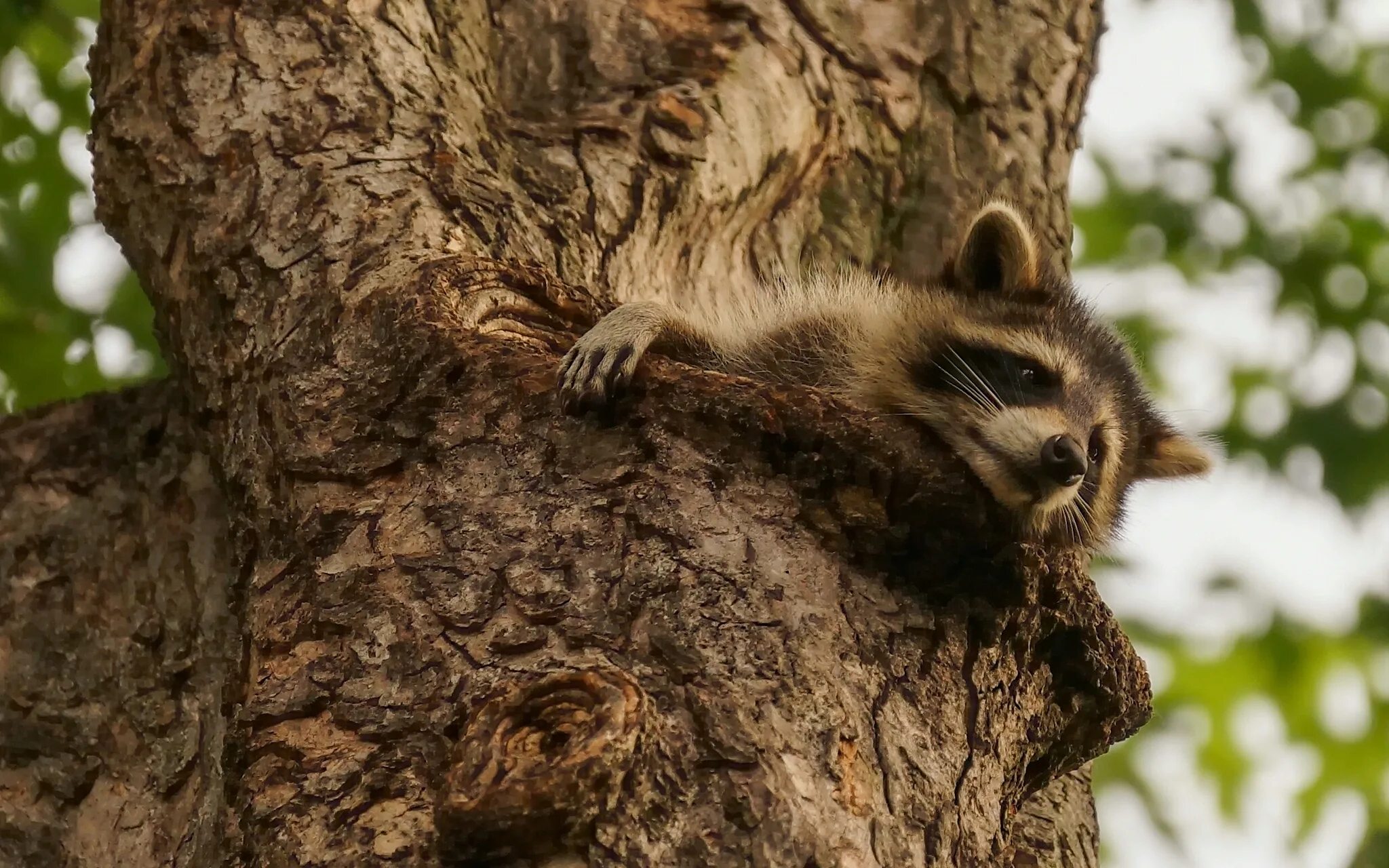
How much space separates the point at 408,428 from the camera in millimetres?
1841

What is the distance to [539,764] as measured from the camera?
140cm

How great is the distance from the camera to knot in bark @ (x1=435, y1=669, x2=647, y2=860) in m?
1.38

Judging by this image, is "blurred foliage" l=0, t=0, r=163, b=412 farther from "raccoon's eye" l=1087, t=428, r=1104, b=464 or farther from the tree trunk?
"raccoon's eye" l=1087, t=428, r=1104, b=464

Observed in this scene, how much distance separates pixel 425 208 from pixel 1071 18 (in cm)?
178

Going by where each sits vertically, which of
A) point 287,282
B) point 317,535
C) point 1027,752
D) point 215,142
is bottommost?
point 1027,752

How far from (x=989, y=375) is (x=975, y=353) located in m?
0.07

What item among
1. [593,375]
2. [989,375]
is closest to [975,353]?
[989,375]

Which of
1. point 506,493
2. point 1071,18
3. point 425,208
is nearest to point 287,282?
point 425,208

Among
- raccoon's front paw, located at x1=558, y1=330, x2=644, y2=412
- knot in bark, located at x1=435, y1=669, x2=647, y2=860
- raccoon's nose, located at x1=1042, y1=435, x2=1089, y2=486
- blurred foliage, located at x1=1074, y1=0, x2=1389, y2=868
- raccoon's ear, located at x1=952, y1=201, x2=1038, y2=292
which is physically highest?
raccoon's front paw, located at x1=558, y1=330, x2=644, y2=412

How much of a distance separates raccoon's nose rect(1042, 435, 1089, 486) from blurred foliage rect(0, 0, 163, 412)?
2368mm

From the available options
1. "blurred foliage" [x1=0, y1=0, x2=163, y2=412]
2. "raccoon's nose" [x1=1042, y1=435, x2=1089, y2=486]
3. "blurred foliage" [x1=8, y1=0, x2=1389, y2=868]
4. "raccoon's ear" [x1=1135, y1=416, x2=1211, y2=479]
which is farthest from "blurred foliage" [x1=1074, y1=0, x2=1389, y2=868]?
"blurred foliage" [x1=0, y1=0, x2=163, y2=412]

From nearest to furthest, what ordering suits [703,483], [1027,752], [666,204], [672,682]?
Answer: [672,682] → [703,483] → [1027,752] → [666,204]

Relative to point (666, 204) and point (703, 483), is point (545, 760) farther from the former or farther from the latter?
point (666, 204)

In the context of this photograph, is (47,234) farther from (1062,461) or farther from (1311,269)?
(1311,269)
